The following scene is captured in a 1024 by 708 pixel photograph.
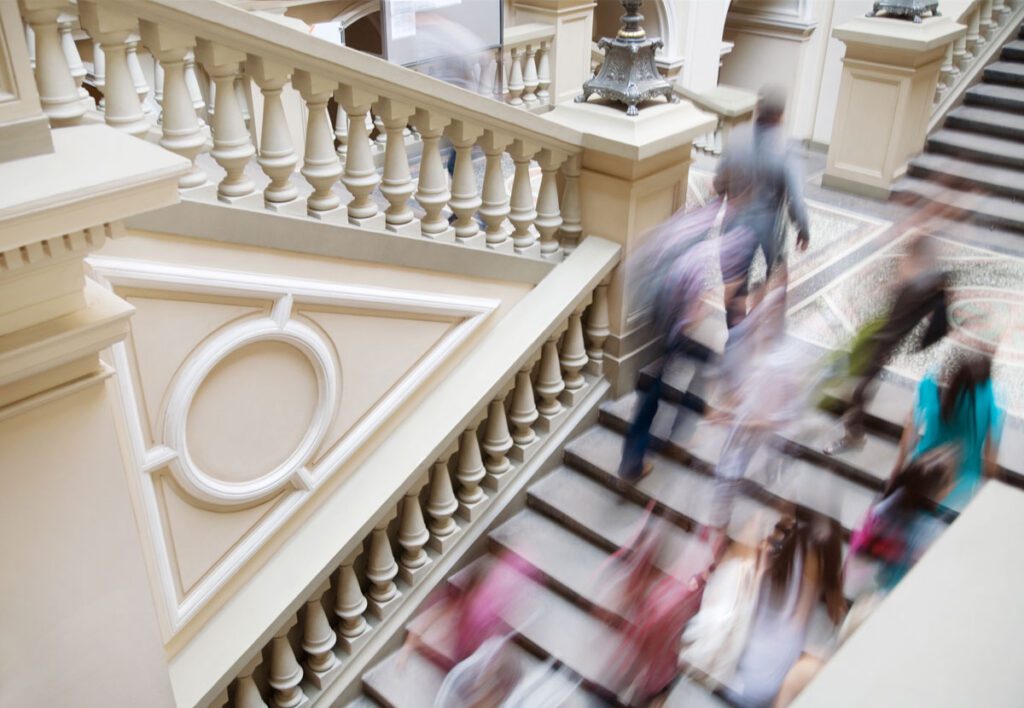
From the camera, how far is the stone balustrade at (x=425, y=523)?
3832mm

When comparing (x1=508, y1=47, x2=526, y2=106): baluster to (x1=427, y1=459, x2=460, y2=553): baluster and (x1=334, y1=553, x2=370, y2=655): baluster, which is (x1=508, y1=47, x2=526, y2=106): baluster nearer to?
(x1=427, y1=459, x2=460, y2=553): baluster

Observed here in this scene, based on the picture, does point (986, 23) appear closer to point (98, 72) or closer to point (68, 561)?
point (98, 72)

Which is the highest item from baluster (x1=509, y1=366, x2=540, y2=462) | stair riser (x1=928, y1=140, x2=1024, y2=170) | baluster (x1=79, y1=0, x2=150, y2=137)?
baluster (x1=79, y1=0, x2=150, y2=137)

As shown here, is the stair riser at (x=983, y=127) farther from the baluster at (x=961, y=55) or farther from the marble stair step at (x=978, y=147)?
the baluster at (x=961, y=55)

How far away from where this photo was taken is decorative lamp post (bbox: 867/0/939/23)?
6668mm

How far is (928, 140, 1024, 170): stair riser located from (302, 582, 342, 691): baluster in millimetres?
5787

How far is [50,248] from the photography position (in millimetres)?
2145

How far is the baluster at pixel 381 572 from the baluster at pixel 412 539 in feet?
0.21

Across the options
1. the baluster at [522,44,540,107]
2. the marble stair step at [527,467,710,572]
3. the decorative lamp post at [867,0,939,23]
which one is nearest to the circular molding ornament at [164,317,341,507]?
the marble stair step at [527,467,710,572]

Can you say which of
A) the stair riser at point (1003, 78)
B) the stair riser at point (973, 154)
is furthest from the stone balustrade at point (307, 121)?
the stair riser at point (1003, 78)

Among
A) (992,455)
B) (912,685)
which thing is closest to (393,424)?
(992,455)

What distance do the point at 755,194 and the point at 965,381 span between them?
1.21 meters

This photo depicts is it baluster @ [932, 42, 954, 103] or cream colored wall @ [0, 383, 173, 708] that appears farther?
baluster @ [932, 42, 954, 103]

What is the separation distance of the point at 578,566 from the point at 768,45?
9.67 metres
